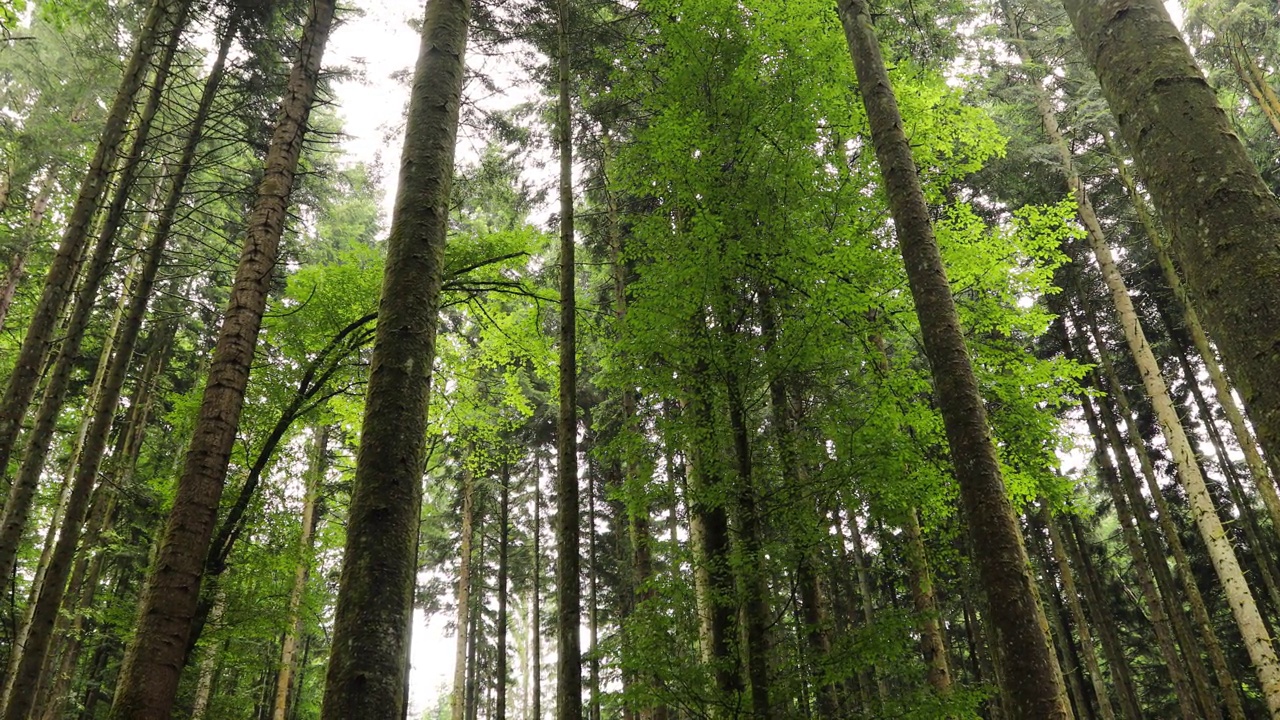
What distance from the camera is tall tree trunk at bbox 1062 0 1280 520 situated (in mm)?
1614

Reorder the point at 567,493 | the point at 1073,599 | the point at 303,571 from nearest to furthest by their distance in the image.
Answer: the point at 567,493, the point at 303,571, the point at 1073,599

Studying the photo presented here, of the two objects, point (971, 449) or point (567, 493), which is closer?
point (971, 449)

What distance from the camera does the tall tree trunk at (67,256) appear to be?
251 inches

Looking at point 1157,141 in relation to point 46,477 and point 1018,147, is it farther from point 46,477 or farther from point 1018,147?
point 46,477

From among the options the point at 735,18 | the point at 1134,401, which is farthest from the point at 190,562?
the point at 1134,401

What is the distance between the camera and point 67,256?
6.98 m

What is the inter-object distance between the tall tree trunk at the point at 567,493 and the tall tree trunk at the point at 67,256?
5413 millimetres

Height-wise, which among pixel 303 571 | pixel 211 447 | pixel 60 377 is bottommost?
pixel 211 447

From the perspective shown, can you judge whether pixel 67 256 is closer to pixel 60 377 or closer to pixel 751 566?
pixel 60 377

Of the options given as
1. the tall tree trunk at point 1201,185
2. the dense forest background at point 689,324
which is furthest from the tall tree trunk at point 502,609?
the tall tree trunk at point 1201,185

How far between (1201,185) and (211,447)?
6.47 metres

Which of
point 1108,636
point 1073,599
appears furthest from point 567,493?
point 1108,636

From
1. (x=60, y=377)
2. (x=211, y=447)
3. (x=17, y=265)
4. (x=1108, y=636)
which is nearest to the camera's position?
(x=211, y=447)

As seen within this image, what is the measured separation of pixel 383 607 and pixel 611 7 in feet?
46.7
